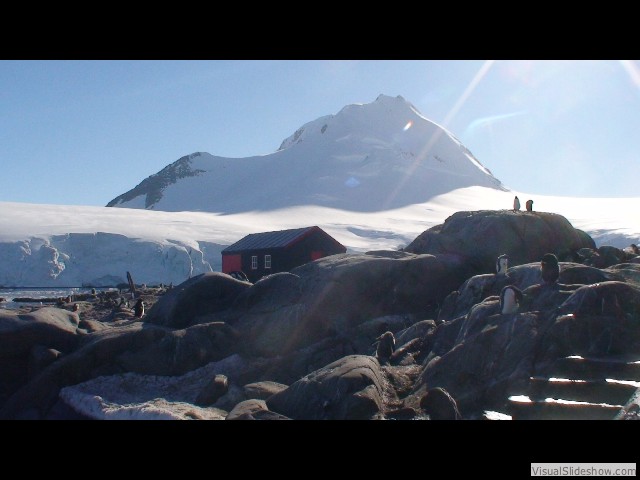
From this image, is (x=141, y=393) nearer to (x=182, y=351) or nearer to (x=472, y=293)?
(x=182, y=351)

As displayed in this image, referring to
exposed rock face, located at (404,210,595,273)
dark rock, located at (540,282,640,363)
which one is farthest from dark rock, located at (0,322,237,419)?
dark rock, located at (540,282,640,363)

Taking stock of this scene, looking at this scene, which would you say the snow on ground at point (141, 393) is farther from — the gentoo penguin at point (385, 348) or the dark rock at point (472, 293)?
the dark rock at point (472, 293)

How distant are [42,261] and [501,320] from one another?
169ft

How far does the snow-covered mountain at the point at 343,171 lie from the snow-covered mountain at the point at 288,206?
36 cm

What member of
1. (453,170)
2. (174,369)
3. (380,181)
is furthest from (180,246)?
(453,170)

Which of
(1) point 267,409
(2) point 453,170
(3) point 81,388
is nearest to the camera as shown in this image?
(1) point 267,409

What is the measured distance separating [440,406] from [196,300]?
35.8 feet

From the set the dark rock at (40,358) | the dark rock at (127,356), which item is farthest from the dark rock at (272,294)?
the dark rock at (40,358)

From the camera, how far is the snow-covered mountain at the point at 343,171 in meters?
115

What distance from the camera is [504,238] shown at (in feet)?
66.3

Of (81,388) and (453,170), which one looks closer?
(81,388)
